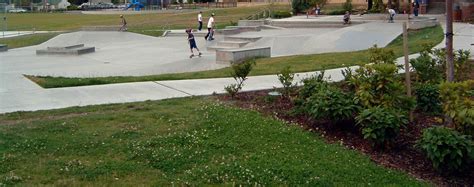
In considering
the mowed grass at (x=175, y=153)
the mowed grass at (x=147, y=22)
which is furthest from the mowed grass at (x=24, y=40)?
the mowed grass at (x=175, y=153)

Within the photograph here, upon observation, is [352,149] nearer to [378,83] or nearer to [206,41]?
[378,83]

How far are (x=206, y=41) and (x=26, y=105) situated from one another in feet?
69.2

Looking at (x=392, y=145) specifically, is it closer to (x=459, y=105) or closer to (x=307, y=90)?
(x=459, y=105)

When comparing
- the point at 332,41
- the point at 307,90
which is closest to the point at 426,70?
the point at 307,90

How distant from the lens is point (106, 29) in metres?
40.8

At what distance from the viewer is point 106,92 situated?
36.4 ft

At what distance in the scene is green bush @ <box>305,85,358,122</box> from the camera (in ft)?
23.4

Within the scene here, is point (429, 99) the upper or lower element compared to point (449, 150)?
upper

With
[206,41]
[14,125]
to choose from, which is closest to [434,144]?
[14,125]

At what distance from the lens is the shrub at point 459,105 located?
238 inches

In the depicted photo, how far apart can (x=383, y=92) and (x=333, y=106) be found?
26.1 inches

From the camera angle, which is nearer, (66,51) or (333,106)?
(333,106)

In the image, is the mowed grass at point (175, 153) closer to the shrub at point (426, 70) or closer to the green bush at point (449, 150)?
the green bush at point (449, 150)

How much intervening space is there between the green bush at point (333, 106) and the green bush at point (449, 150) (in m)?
1.40
